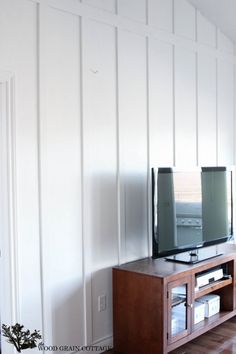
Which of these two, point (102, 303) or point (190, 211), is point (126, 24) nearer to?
point (190, 211)

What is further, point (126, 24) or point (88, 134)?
point (126, 24)

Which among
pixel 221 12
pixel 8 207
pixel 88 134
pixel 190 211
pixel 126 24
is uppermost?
pixel 221 12

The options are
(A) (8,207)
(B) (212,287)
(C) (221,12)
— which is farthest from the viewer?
(C) (221,12)

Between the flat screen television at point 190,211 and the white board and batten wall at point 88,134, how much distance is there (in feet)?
0.97

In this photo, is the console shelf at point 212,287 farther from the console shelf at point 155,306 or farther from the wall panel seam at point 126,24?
the wall panel seam at point 126,24

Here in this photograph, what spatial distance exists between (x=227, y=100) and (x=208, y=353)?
2606 mm

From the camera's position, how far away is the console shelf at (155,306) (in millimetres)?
2982

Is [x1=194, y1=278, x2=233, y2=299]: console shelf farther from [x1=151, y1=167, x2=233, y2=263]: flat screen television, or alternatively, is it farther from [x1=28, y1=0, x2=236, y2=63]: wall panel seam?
[x1=28, y1=0, x2=236, y2=63]: wall panel seam

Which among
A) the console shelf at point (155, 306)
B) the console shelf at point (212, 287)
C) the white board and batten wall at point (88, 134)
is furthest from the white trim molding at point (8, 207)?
the console shelf at point (212, 287)

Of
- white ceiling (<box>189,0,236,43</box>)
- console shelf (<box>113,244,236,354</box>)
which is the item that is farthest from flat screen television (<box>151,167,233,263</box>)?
white ceiling (<box>189,0,236,43</box>)

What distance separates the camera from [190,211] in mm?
3543

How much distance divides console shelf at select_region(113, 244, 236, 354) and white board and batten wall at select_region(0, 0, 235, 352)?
152 mm

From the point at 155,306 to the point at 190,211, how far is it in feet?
2.91

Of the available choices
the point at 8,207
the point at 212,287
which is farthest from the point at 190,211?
the point at 8,207
